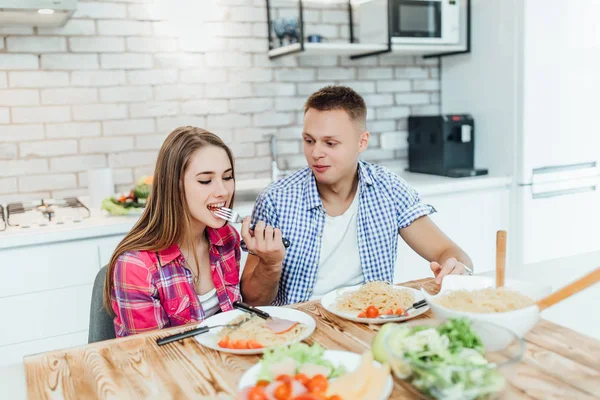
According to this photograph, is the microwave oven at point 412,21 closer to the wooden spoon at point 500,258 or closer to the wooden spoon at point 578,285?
the wooden spoon at point 500,258

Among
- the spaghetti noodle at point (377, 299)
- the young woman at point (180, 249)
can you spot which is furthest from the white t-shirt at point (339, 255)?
the spaghetti noodle at point (377, 299)

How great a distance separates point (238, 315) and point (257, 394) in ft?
1.64

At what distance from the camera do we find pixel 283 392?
0.90 m

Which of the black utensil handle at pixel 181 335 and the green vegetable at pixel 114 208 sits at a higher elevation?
the green vegetable at pixel 114 208

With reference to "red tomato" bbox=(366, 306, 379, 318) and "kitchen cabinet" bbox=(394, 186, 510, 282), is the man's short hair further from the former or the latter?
"kitchen cabinet" bbox=(394, 186, 510, 282)

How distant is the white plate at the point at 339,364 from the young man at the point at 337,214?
0.85m

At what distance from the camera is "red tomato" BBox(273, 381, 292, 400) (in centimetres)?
90

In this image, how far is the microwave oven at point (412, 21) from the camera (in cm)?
331

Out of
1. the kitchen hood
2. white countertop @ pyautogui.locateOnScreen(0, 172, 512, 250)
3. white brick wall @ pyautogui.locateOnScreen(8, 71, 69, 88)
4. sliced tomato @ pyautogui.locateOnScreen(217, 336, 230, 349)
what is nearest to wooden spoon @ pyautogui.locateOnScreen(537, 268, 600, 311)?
sliced tomato @ pyautogui.locateOnScreen(217, 336, 230, 349)

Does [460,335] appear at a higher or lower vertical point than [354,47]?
lower

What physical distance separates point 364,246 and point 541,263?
1824 mm

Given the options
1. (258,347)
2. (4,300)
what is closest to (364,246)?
(258,347)

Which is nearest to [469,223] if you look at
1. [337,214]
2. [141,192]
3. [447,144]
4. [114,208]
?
[447,144]

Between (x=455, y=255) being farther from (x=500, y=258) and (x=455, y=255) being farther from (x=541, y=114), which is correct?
(x=541, y=114)
